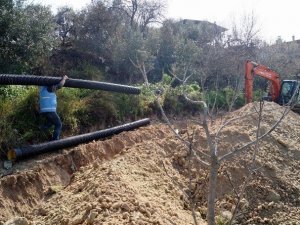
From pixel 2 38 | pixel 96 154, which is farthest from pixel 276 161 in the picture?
pixel 2 38

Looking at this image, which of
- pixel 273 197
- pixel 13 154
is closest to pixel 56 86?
pixel 13 154

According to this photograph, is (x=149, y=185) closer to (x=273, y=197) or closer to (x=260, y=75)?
(x=273, y=197)

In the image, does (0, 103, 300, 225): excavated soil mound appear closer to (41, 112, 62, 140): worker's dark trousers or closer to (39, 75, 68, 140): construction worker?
(41, 112, 62, 140): worker's dark trousers

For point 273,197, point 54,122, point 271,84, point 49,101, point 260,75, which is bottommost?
point 273,197

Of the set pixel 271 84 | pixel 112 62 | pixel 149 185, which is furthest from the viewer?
pixel 112 62

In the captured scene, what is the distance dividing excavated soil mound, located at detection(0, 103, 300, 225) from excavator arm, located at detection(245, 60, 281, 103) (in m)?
5.06

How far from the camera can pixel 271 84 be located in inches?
581

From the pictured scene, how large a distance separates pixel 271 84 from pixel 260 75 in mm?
928

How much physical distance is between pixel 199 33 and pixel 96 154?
62.3 ft

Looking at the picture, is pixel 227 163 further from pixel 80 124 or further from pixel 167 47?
pixel 167 47

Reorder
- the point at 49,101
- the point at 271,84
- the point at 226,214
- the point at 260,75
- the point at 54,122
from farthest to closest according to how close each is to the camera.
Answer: the point at 271,84, the point at 260,75, the point at 54,122, the point at 49,101, the point at 226,214

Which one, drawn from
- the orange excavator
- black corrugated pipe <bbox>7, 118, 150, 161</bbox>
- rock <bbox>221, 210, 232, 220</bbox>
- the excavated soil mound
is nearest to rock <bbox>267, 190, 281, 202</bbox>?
the excavated soil mound

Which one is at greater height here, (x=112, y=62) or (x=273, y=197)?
(x=112, y=62)

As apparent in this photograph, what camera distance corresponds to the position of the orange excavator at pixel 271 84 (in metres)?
13.8
